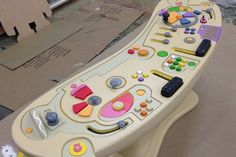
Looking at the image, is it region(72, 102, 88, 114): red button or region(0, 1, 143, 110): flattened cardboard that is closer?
region(72, 102, 88, 114): red button

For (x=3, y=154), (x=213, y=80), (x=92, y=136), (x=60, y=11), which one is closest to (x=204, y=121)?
(x=213, y=80)

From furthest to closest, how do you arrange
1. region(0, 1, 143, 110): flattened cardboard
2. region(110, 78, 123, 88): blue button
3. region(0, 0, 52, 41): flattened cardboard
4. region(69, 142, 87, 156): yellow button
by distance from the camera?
1. region(0, 0, 52, 41): flattened cardboard
2. region(0, 1, 143, 110): flattened cardboard
3. region(110, 78, 123, 88): blue button
4. region(69, 142, 87, 156): yellow button

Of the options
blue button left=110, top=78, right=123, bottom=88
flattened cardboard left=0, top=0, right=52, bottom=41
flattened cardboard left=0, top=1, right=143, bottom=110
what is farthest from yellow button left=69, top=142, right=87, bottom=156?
flattened cardboard left=0, top=0, right=52, bottom=41

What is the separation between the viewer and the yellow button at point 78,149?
447 mm

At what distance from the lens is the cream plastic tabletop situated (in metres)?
0.47

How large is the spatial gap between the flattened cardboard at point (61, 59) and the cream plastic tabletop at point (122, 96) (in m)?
0.37

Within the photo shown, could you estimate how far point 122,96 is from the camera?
0.54m

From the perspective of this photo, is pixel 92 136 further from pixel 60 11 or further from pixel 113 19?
pixel 60 11

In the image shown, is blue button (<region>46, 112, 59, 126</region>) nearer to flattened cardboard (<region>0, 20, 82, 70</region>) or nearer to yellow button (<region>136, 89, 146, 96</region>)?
yellow button (<region>136, 89, 146, 96</region>)

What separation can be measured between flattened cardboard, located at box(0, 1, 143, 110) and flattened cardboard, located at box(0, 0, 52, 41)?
3.9 inches

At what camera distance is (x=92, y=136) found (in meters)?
0.47

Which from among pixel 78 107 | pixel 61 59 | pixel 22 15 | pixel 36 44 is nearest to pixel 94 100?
pixel 78 107

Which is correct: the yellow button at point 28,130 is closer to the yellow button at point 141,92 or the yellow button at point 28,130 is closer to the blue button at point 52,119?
the blue button at point 52,119

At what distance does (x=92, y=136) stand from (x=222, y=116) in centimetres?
42
